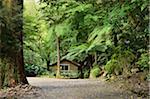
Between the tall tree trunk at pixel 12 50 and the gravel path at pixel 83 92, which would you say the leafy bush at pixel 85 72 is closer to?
the gravel path at pixel 83 92

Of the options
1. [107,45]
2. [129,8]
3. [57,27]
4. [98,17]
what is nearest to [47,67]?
[57,27]

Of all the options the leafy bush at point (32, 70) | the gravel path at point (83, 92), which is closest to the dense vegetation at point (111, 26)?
the gravel path at point (83, 92)

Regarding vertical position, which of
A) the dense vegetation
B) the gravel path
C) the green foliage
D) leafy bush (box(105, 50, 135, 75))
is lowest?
the gravel path

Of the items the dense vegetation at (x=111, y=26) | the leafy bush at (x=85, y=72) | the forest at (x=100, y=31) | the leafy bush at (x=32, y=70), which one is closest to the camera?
the dense vegetation at (x=111, y=26)

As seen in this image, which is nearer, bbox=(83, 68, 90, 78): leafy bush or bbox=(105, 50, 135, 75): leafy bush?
bbox=(105, 50, 135, 75): leafy bush

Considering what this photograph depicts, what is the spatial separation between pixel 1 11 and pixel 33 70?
80.6 ft

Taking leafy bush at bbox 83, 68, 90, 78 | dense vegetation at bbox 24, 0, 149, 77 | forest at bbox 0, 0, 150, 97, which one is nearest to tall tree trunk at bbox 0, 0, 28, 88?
forest at bbox 0, 0, 150, 97

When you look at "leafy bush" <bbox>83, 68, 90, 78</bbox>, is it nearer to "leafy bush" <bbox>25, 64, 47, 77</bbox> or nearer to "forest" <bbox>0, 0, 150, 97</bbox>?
"leafy bush" <bbox>25, 64, 47, 77</bbox>

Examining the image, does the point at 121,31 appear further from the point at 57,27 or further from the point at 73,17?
the point at 57,27

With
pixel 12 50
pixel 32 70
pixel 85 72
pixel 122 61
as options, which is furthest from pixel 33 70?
pixel 12 50

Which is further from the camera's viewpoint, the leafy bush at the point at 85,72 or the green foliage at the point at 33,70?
the green foliage at the point at 33,70

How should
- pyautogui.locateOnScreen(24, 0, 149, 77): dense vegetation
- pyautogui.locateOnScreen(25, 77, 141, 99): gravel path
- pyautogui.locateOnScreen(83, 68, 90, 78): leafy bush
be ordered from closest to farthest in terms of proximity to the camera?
1. pyautogui.locateOnScreen(25, 77, 141, 99): gravel path
2. pyautogui.locateOnScreen(24, 0, 149, 77): dense vegetation
3. pyautogui.locateOnScreen(83, 68, 90, 78): leafy bush

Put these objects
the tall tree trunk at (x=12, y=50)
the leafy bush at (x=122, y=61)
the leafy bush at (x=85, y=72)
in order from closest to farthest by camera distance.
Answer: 1. the tall tree trunk at (x=12, y=50)
2. the leafy bush at (x=122, y=61)
3. the leafy bush at (x=85, y=72)

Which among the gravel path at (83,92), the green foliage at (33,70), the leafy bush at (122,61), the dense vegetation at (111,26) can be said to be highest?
the dense vegetation at (111,26)
